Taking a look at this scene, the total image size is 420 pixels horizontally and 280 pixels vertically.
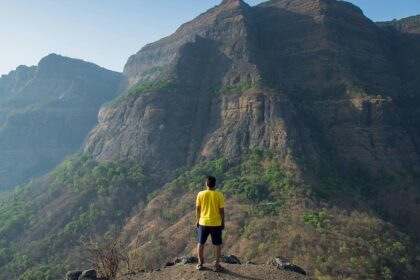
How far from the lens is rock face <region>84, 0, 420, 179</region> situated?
5722cm

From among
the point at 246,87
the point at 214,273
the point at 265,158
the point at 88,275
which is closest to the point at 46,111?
the point at 246,87

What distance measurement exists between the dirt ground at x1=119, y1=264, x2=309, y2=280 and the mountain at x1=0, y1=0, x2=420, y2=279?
64.2 ft

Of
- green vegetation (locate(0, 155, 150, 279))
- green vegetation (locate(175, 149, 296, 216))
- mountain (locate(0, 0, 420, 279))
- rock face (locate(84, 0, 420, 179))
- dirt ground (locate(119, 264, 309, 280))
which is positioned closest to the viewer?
dirt ground (locate(119, 264, 309, 280))

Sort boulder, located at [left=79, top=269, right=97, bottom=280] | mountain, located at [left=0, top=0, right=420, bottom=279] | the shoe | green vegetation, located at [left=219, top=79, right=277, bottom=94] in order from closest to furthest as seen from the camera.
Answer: the shoe < boulder, located at [left=79, top=269, right=97, bottom=280] < mountain, located at [left=0, top=0, right=420, bottom=279] < green vegetation, located at [left=219, top=79, right=277, bottom=94]

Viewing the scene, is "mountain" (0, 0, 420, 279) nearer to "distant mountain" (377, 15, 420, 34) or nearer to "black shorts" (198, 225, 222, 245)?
"distant mountain" (377, 15, 420, 34)

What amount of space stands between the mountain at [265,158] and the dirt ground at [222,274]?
1958 centimetres

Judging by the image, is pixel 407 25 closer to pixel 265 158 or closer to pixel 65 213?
pixel 265 158

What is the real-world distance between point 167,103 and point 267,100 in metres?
16.2

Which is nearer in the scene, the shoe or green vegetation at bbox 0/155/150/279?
the shoe

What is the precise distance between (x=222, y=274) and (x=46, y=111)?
106670mm

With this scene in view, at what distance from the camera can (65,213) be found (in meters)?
54.0

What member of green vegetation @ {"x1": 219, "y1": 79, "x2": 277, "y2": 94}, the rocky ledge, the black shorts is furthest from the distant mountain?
the black shorts

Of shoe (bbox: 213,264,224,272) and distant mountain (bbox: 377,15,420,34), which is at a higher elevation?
distant mountain (bbox: 377,15,420,34)

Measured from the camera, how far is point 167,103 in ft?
217
